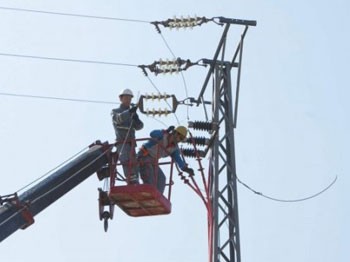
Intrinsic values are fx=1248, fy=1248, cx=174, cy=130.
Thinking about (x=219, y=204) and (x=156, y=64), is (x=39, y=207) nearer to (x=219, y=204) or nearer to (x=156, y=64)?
(x=219, y=204)

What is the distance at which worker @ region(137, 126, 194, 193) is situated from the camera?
1942 cm

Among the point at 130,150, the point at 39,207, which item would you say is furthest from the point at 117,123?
the point at 39,207

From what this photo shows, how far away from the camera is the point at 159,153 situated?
19.5 m

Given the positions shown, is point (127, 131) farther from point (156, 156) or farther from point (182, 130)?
point (182, 130)

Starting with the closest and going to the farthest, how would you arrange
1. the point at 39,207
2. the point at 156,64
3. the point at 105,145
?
the point at 39,207 < the point at 105,145 < the point at 156,64

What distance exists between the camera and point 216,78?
66.4 ft

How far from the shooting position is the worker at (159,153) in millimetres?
19422

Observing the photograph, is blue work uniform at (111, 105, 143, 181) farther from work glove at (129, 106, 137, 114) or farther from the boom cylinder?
the boom cylinder

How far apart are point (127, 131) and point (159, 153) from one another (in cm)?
61

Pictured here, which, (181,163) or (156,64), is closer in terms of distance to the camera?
(181,163)

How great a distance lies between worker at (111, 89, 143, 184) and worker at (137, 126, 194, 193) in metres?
0.17

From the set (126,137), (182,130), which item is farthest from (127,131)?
(182,130)

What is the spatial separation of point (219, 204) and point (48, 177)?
8.67 feet

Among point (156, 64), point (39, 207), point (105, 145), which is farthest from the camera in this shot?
point (156, 64)
